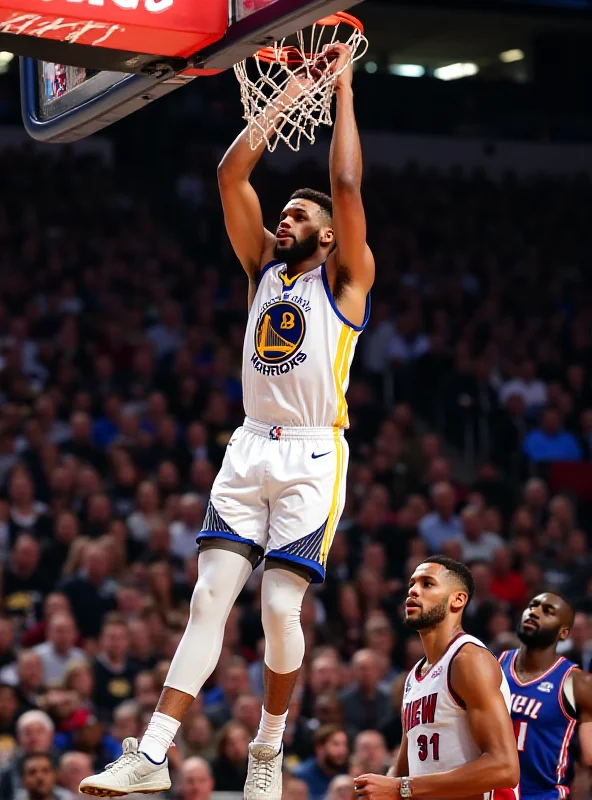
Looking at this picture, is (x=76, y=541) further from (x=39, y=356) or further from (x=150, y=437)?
(x=39, y=356)

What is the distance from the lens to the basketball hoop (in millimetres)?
5504

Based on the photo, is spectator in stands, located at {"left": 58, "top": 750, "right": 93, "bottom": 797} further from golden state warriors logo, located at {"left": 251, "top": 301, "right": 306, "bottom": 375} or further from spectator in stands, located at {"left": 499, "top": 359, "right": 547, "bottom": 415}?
spectator in stands, located at {"left": 499, "top": 359, "right": 547, "bottom": 415}

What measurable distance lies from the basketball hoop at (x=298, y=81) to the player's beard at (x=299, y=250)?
0.41m

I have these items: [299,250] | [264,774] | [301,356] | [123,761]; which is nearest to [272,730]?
[264,774]

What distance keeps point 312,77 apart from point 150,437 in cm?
732

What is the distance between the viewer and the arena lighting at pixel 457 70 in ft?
77.6

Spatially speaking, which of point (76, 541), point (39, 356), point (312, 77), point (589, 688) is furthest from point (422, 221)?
point (312, 77)

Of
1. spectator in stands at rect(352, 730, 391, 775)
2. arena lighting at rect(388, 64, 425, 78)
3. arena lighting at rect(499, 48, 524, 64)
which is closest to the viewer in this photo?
spectator in stands at rect(352, 730, 391, 775)

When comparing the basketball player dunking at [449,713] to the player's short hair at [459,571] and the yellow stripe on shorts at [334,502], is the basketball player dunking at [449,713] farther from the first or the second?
the yellow stripe on shorts at [334,502]

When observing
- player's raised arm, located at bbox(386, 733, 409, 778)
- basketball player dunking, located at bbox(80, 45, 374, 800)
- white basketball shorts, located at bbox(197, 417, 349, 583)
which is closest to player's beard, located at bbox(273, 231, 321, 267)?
→ basketball player dunking, located at bbox(80, 45, 374, 800)

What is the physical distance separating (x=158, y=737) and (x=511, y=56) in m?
19.4

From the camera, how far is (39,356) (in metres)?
13.4

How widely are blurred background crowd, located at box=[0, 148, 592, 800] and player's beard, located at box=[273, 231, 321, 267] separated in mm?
3994

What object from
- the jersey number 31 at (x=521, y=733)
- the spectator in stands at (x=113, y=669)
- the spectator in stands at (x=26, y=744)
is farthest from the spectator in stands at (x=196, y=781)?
the jersey number 31 at (x=521, y=733)
